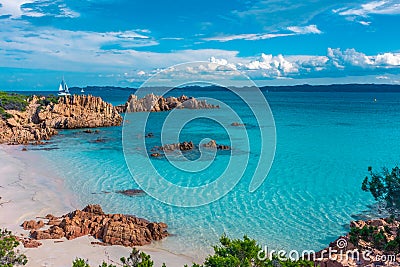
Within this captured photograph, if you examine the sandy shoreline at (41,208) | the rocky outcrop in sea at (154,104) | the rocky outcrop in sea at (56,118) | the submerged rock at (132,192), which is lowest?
the sandy shoreline at (41,208)

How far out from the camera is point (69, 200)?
20.6 m

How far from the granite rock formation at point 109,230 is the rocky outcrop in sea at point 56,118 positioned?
30324 millimetres

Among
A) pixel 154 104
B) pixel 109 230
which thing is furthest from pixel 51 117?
pixel 109 230

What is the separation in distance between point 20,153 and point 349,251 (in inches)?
1251

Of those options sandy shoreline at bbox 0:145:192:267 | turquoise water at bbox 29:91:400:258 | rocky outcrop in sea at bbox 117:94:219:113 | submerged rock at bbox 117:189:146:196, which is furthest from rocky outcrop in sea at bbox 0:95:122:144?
submerged rock at bbox 117:189:146:196

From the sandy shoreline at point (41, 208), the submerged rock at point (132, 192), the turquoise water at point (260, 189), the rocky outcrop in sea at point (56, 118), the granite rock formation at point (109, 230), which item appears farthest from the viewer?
the rocky outcrop in sea at point (56, 118)

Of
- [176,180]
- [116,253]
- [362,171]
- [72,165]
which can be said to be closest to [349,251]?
[116,253]

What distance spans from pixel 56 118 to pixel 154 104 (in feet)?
89.2

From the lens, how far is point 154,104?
78.8 m

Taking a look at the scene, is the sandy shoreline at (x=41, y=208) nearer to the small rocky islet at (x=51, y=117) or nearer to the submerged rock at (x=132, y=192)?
the submerged rock at (x=132, y=192)

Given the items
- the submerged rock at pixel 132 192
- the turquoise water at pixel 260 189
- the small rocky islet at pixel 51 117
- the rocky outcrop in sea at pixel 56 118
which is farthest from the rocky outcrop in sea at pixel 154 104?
the submerged rock at pixel 132 192

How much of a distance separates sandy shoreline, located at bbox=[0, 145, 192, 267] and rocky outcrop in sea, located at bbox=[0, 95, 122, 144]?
10.3m

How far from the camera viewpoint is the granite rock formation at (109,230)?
48.1 feet

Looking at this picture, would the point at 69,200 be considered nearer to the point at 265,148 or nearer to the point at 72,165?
the point at 72,165
